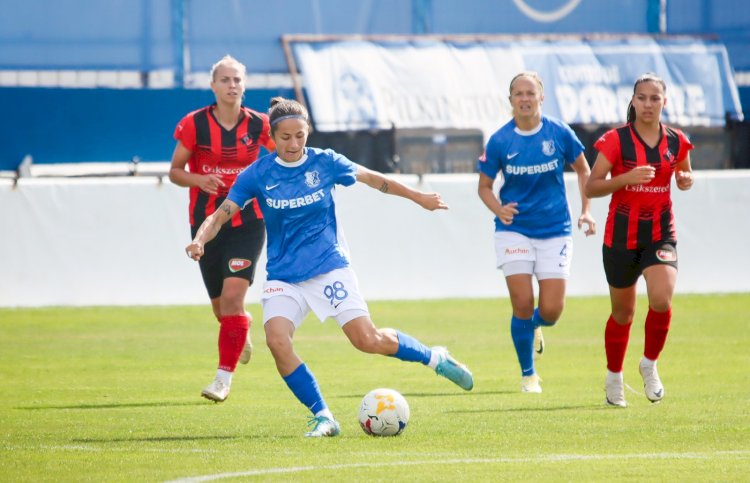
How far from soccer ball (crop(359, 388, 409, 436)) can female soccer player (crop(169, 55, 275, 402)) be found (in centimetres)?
215

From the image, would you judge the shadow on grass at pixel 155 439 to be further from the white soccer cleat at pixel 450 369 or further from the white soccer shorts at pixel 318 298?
the white soccer cleat at pixel 450 369

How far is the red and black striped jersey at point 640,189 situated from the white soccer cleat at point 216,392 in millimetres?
2744

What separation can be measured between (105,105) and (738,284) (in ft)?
34.2

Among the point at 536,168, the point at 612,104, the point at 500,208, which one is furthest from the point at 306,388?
the point at 612,104

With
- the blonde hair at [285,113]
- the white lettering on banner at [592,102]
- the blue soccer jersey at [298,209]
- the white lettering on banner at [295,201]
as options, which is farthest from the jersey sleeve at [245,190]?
the white lettering on banner at [592,102]

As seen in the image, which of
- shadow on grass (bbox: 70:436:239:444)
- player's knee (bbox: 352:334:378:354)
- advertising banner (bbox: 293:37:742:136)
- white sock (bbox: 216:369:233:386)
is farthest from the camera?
advertising banner (bbox: 293:37:742:136)

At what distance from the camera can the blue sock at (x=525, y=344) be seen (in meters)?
9.97

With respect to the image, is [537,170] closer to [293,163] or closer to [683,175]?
[683,175]

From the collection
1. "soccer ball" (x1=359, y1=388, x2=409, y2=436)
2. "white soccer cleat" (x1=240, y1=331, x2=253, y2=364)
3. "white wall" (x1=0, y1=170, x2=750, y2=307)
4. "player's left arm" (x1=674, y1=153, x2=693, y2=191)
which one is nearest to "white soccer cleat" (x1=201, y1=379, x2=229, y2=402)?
"white soccer cleat" (x1=240, y1=331, x2=253, y2=364)

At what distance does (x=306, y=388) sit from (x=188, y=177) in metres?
2.38

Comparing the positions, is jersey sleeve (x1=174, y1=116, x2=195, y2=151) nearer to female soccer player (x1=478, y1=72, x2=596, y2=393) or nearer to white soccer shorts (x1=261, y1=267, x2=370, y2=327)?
female soccer player (x1=478, y1=72, x2=596, y2=393)

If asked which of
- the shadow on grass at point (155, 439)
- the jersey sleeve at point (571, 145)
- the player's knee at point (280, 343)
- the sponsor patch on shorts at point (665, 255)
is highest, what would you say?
the jersey sleeve at point (571, 145)

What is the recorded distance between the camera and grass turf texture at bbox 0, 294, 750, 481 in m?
6.83

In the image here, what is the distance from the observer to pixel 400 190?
808cm
